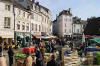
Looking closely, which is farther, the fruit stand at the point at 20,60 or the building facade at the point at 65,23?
the building facade at the point at 65,23

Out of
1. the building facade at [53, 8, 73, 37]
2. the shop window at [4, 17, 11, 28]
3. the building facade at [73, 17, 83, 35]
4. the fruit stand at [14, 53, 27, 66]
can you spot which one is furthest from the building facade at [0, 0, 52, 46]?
the building facade at [73, 17, 83, 35]

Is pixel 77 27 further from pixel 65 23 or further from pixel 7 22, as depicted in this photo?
pixel 7 22

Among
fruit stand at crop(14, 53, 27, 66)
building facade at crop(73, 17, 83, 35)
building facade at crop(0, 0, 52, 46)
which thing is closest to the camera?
fruit stand at crop(14, 53, 27, 66)

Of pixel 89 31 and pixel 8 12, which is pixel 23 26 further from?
pixel 89 31

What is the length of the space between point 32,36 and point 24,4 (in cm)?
755

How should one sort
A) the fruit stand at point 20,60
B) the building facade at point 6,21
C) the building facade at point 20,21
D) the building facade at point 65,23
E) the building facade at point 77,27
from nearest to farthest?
the fruit stand at point 20,60
the building facade at point 6,21
the building facade at point 20,21
the building facade at point 65,23
the building facade at point 77,27

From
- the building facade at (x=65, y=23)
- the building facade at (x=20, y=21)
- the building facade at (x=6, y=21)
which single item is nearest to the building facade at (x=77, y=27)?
the building facade at (x=65, y=23)

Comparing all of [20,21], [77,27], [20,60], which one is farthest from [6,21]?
[77,27]

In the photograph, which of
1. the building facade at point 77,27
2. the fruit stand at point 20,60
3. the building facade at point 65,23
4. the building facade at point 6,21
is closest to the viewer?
the fruit stand at point 20,60

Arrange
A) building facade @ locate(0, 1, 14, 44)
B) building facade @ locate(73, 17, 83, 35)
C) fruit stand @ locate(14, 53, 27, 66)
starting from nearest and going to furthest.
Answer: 1. fruit stand @ locate(14, 53, 27, 66)
2. building facade @ locate(0, 1, 14, 44)
3. building facade @ locate(73, 17, 83, 35)

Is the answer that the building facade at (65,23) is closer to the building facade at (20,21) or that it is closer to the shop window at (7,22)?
the building facade at (20,21)

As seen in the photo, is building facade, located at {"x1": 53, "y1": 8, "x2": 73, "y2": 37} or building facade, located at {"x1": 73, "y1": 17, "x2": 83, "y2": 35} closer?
building facade, located at {"x1": 53, "y1": 8, "x2": 73, "y2": 37}

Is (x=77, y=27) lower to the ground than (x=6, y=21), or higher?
higher

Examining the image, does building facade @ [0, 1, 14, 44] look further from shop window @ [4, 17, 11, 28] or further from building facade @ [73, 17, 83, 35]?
building facade @ [73, 17, 83, 35]
